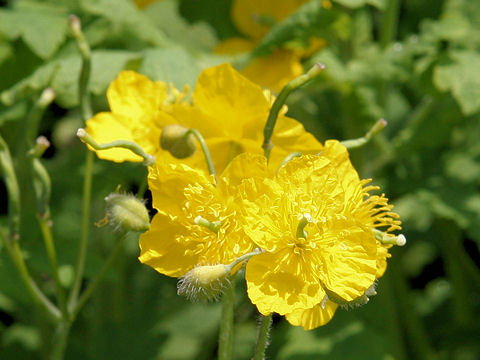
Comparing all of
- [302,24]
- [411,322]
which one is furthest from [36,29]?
[411,322]

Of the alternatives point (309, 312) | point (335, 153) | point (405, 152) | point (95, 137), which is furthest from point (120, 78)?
point (405, 152)

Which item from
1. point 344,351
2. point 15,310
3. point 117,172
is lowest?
point 15,310

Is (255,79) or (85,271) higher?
(255,79)

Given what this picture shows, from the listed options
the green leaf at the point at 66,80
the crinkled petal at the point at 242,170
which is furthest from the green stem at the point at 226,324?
the green leaf at the point at 66,80

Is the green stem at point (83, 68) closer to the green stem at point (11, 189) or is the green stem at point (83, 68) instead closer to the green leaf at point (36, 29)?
the green stem at point (11, 189)

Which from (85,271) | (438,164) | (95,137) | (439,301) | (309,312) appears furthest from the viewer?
(439,301)

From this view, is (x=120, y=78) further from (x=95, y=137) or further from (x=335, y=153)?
(x=335, y=153)

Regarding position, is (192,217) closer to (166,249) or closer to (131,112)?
(166,249)
